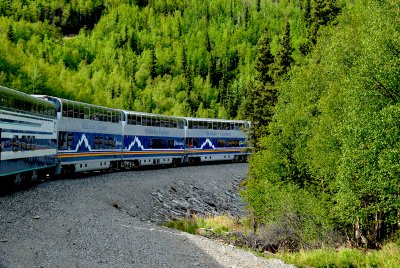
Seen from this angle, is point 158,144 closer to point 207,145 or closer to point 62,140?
point 207,145

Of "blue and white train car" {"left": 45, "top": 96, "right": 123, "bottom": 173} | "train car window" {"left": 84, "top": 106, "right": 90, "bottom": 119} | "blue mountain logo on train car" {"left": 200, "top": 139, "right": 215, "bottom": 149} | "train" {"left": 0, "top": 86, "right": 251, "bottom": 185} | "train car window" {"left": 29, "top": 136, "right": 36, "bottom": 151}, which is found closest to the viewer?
"train" {"left": 0, "top": 86, "right": 251, "bottom": 185}

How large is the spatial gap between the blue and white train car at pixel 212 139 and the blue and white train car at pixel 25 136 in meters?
24.4

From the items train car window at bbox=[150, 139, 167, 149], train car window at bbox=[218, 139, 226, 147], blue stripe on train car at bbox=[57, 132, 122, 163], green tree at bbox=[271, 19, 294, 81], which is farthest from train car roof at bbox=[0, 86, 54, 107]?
train car window at bbox=[218, 139, 226, 147]

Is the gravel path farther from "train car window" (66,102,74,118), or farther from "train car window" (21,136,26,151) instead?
"train car window" (66,102,74,118)

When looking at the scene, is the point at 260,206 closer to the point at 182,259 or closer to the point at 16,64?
the point at 182,259

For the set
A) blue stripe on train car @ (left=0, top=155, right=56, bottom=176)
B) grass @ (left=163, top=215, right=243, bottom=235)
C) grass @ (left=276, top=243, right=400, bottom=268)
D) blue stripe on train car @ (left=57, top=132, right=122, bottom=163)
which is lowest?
grass @ (left=163, top=215, right=243, bottom=235)

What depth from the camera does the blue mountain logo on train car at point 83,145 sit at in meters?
32.5

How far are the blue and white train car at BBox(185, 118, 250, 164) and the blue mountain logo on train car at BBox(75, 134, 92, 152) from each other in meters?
18.8

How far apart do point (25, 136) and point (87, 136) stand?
10699mm

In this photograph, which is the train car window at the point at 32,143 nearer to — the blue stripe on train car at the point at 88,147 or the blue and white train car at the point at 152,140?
the blue stripe on train car at the point at 88,147

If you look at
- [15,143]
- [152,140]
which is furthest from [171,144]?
[15,143]

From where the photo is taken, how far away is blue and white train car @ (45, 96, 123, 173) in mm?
30781

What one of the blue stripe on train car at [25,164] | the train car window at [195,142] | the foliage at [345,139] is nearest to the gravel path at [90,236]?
the blue stripe on train car at [25,164]

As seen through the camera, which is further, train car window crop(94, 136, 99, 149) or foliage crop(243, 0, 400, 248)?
train car window crop(94, 136, 99, 149)
